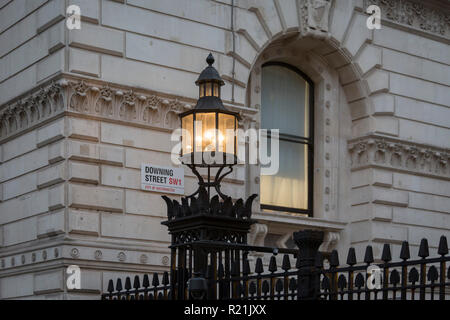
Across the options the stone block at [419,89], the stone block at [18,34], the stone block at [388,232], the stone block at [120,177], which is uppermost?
the stone block at [18,34]

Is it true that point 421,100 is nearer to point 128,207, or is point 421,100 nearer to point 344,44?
point 344,44

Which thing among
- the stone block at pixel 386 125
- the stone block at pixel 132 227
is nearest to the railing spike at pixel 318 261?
the stone block at pixel 132 227

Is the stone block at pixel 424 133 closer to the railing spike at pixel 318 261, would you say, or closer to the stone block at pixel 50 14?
the stone block at pixel 50 14

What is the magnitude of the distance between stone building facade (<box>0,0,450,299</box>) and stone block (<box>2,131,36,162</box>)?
3 cm

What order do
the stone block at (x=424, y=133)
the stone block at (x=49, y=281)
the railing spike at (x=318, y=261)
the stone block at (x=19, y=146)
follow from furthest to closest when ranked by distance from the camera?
1. the stone block at (x=424, y=133)
2. the stone block at (x=19, y=146)
3. the stone block at (x=49, y=281)
4. the railing spike at (x=318, y=261)

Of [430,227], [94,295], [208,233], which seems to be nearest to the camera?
[208,233]

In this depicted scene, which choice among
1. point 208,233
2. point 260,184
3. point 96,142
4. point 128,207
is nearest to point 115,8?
point 96,142

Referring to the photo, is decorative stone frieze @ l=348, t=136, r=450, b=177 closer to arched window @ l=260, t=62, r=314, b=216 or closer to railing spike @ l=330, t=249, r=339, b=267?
arched window @ l=260, t=62, r=314, b=216

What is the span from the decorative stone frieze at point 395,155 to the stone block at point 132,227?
15.1ft

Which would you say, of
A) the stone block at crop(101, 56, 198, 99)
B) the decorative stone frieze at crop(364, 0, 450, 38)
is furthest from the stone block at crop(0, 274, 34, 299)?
the decorative stone frieze at crop(364, 0, 450, 38)

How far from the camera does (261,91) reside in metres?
17.3

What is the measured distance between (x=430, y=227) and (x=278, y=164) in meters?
3.29

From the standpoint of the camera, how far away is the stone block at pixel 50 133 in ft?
46.4

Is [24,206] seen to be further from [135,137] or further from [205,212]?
[205,212]
